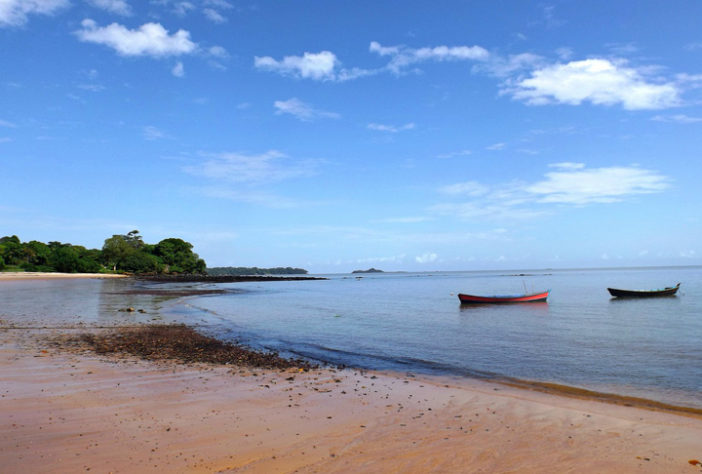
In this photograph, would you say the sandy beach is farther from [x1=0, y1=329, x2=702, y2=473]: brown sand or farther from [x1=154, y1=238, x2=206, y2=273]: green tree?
[x1=154, y1=238, x2=206, y2=273]: green tree

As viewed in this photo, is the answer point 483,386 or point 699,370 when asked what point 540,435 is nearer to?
point 483,386

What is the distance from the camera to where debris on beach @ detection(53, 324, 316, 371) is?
13.9 meters

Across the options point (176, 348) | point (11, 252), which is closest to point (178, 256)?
point (11, 252)

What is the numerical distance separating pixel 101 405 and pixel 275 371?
488cm

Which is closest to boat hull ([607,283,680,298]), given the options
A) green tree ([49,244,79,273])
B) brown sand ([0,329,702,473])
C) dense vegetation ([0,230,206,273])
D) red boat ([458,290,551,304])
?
red boat ([458,290,551,304])

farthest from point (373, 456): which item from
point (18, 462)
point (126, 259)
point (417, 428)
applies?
point (126, 259)

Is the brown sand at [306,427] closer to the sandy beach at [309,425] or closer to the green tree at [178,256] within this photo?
the sandy beach at [309,425]

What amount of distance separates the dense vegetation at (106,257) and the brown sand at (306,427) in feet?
384

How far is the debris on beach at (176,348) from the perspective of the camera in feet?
45.5

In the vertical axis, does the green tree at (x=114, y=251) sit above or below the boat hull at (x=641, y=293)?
above

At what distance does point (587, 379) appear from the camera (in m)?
13.1

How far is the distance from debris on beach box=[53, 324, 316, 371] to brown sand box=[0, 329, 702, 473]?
6.93ft

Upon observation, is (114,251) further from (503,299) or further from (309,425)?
(309,425)

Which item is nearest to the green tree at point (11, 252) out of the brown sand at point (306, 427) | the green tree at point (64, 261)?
the green tree at point (64, 261)
